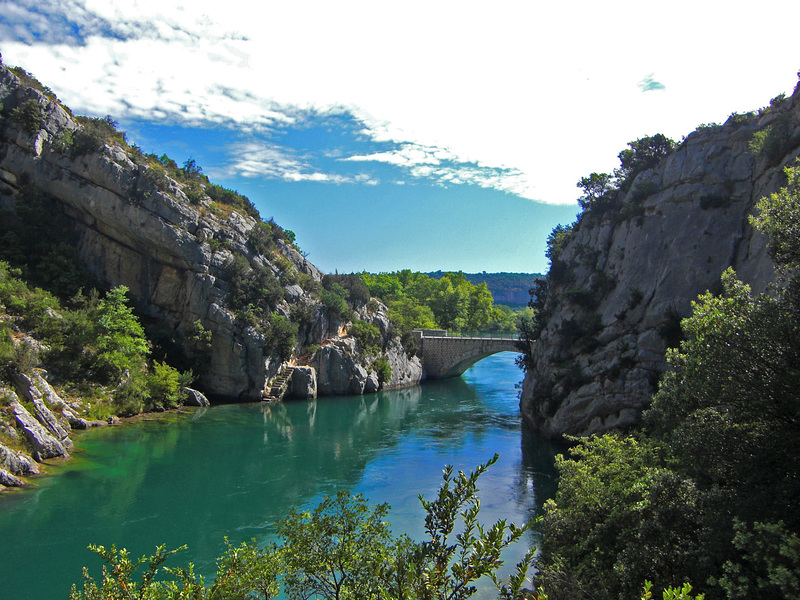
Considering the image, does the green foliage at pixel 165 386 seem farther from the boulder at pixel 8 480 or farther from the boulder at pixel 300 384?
the boulder at pixel 8 480

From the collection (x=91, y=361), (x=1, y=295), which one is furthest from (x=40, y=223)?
(x=91, y=361)

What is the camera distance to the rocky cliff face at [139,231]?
40.8 m

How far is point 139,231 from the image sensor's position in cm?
4094

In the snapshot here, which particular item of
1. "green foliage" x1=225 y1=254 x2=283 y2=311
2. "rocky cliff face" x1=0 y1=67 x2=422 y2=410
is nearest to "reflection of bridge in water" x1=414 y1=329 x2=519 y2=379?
"green foliage" x1=225 y1=254 x2=283 y2=311

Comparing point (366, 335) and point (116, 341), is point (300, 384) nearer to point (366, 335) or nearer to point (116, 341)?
point (366, 335)

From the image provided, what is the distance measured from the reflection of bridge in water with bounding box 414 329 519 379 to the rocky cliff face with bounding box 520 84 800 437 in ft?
74.8

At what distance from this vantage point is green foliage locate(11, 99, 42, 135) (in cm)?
3991

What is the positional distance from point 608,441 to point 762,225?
853cm

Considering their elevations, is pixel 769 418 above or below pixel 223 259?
below

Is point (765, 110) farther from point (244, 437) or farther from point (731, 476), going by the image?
point (244, 437)

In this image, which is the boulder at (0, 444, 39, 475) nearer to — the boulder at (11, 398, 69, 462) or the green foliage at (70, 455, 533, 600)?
the boulder at (11, 398, 69, 462)

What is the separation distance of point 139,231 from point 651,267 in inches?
1562

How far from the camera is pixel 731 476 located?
32.2 feet

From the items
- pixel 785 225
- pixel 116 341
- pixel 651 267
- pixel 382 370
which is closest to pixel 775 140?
pixel 651 267
